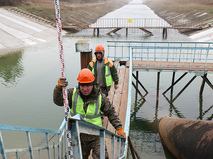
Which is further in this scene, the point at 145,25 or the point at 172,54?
the point at 145,25

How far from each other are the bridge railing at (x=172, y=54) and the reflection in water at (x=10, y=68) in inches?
301

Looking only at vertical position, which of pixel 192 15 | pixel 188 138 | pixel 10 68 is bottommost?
pixel 10 68

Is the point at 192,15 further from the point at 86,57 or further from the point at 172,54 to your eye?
the point at 86,57

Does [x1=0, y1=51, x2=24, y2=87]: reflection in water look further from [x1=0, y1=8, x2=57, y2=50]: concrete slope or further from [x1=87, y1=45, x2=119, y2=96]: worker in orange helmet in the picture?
[x1=87, y1=45, x2=119, y2=96]: worker in orange helmet

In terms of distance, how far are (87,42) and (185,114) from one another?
750 centimetres

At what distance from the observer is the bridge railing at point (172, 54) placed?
37.2 feet

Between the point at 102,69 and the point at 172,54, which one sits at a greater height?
the point at 102,69

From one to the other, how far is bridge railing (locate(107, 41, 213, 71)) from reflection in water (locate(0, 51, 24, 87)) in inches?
301

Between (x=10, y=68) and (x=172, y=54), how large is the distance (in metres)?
15.1

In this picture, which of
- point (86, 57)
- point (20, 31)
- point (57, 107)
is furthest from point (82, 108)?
point (20, 31)

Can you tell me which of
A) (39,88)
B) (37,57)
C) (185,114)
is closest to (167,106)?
(185,114)

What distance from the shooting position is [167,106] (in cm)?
1291

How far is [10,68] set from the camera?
62.2ft

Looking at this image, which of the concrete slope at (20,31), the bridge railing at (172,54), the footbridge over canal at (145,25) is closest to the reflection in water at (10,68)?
the concrete slope at (20,31)
